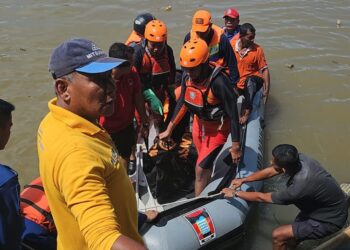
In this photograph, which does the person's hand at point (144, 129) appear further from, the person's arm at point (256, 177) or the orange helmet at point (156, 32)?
the person's arm at point (256, 177)

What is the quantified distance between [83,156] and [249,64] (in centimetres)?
503

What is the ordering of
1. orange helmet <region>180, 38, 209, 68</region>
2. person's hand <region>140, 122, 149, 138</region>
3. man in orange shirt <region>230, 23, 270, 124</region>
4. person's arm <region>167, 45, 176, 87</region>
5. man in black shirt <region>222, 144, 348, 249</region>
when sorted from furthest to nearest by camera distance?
1. man in orange shirt <region>230, 23, 270, 124</region>
2. person's arm <region>167, 45, 176, 87</region>
3. person's hand <region>140, 122, 149, 138</region>
4. orange helmet <region>180, 38, 209, 68</region>
5. man in black shirt <region>222, 144, 348, 249</region>

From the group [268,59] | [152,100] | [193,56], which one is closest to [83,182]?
[193,56]

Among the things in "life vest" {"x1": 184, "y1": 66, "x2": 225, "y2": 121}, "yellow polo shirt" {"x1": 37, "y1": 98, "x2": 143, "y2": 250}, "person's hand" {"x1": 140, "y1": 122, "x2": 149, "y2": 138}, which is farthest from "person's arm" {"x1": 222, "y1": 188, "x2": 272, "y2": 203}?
"yellow polo shirt" {"x1": 37, "y1": 98, "x2": 143, "y2": 250}

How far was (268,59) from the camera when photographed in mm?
8539

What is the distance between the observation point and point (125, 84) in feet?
14.0

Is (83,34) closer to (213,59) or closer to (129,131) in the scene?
(213,59)

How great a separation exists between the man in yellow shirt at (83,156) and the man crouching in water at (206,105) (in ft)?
7.53

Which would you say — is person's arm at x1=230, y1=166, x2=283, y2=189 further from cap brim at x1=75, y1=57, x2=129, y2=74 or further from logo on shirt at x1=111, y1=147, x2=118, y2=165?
cap brim at x1=75, y1=57, x2=129, y2=74

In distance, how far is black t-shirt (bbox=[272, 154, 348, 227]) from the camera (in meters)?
3.75

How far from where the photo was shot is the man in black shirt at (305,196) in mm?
3746

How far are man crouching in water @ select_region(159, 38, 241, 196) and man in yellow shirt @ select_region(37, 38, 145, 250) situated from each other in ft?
7.53

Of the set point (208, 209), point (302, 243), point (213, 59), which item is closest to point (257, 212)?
point (302, 243)

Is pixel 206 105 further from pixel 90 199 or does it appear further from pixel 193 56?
pixel 90 199
